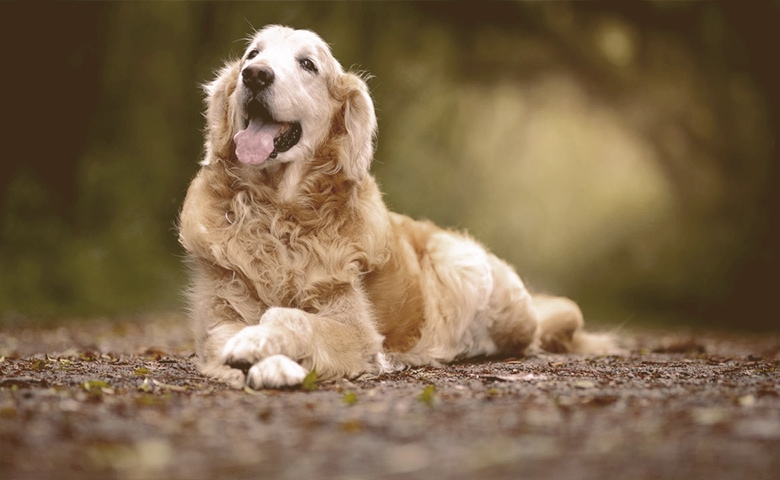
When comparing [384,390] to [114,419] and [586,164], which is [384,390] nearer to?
[114,419]

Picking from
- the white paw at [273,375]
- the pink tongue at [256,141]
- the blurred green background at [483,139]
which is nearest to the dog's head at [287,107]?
the pink tongue at [256,141]

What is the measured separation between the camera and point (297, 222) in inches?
191

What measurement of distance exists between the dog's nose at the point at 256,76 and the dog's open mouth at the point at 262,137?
0.10m

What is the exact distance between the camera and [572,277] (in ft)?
39.9

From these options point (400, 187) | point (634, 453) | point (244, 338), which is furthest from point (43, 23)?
point (634, 453)

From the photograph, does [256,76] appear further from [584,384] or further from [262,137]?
[584,384]

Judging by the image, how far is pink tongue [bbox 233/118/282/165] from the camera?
475 cm

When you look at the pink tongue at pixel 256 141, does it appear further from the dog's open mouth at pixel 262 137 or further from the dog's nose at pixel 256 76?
the dog's nose at pixel 256 76

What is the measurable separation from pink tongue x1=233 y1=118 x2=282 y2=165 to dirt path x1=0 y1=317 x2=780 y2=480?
1.18 m

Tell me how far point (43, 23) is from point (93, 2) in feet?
2.38

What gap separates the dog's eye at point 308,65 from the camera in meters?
5.08

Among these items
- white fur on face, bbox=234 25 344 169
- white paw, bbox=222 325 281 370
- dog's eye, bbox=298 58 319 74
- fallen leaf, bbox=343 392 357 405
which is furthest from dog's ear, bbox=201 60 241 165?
fallen leaf, bbox=343 392 357 405

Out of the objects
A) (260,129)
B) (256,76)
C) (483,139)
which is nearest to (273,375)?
(260,129)

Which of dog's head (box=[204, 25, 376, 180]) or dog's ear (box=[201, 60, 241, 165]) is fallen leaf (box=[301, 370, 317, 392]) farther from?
dog's ear (box=[201, 60, 241, 165])
